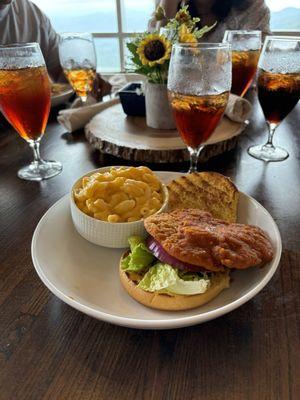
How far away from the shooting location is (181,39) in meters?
1.29

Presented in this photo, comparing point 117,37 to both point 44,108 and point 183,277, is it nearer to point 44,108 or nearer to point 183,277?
point 44,108

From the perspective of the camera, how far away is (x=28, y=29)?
2.97m

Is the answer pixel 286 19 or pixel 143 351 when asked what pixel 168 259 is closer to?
pixel 143 351

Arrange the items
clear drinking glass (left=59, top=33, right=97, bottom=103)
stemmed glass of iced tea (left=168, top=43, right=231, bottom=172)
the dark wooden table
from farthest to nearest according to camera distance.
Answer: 1. clear drinking glass (left=59, top=33, right=97, bottom=103)
2. stemmed glass of iced tea (left=168, top=43, right=231, bottom=172)
3. the dark wooden table

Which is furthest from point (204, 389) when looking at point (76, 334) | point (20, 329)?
point (20, 329)

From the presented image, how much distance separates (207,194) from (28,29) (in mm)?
2723

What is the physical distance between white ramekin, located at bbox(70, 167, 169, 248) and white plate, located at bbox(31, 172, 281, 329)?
3 cm

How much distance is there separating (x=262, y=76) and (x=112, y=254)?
0.89 metres

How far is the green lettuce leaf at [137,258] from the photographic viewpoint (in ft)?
2.45

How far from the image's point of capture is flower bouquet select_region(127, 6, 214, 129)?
132 centimetres

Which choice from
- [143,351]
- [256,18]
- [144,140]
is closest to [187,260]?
[143,351]

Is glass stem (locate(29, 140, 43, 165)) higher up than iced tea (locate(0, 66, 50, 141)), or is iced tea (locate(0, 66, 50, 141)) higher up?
iced tea (locate(0, 66, 50, 141))

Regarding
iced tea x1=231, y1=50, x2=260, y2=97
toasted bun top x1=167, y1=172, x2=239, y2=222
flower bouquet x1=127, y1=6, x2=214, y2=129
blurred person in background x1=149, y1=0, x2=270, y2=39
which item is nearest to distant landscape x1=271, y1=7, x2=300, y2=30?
blurred person in background x1=149, y1=0, x2=270, y2=39

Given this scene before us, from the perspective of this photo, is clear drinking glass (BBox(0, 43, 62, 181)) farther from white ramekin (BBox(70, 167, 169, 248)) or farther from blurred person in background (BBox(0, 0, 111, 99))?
blurred person in background (BBox(0, 0, 111, 99))
